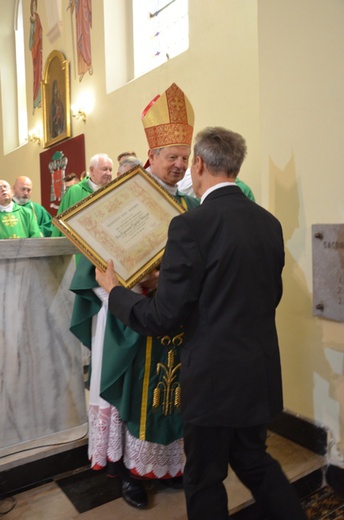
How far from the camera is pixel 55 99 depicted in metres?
8.52

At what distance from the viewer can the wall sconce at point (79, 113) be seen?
757 cm

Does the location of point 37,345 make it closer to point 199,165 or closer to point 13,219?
point 199,165

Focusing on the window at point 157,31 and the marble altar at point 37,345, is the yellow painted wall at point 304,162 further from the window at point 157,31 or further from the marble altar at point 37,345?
the window at point 157,31

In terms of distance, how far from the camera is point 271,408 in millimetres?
1672

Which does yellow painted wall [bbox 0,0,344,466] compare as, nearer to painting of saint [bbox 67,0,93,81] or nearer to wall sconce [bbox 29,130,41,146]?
painting of saint [bbox 67,0,93,81]

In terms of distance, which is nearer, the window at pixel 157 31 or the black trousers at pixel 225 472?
the black trousers at pixel 225 472

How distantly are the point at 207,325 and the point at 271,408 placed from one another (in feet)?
1.24

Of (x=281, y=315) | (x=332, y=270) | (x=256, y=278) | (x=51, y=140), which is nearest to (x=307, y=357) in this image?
(x=281, y=315)

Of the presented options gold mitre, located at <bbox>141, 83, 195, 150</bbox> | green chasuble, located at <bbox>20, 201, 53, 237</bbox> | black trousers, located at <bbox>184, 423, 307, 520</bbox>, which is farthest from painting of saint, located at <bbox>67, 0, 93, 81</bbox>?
black trousers, located at <bbox>184, 423, 307, 520</bbox>

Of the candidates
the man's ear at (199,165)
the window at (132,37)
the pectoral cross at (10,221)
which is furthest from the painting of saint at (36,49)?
the man's ear at (199,165)

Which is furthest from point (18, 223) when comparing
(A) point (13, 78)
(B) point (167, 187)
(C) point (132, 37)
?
(A) point (13, 78)

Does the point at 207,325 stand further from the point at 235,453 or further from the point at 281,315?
the point at 281,315

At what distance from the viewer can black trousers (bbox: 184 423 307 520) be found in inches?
65.5

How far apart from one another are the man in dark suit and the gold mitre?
24.2 inches
